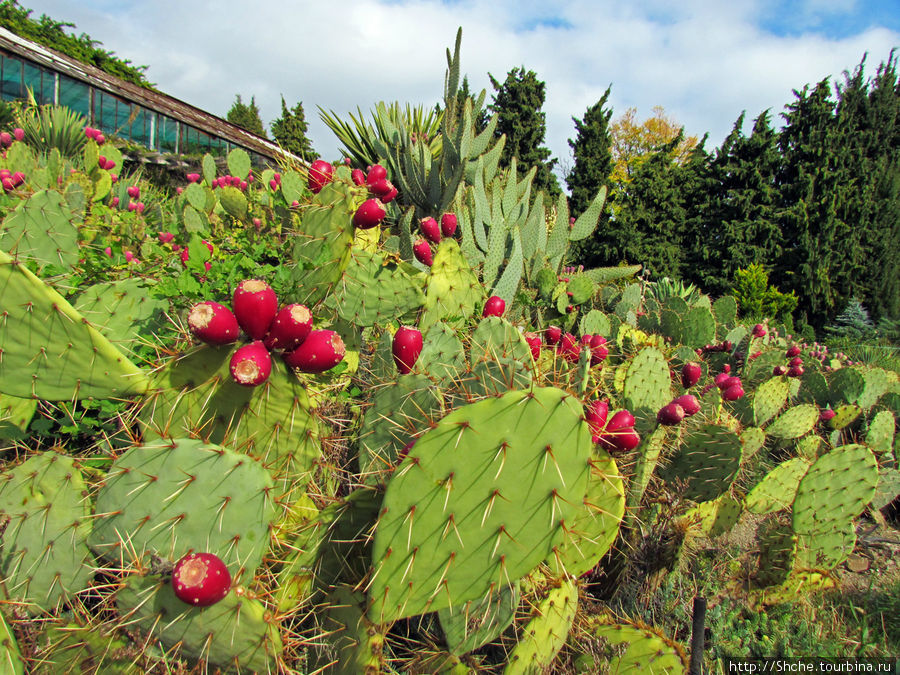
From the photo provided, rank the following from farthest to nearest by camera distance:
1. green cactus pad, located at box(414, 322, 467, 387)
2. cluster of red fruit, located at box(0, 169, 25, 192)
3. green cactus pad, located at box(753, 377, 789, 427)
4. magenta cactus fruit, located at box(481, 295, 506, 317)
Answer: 1. green cactus pad, located at box(753, 377, 789, 427)
2. cluster of red fruit, located at box(0, 169, 25, 192)
3. magenta cactus fruit, located at box(481, 295, 506, 317)
4. green cactus pad, located at box(414, 322, 467, 387)

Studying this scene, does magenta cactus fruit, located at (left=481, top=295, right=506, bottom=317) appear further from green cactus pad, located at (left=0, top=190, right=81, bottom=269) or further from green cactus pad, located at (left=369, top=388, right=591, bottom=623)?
green cactus pad, located at (left=0, top=190, right=81, bottom=269)

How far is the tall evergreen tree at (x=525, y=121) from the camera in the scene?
14.0 meters

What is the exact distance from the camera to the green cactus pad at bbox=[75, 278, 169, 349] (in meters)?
1.76

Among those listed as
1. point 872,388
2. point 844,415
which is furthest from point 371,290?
point 872,388

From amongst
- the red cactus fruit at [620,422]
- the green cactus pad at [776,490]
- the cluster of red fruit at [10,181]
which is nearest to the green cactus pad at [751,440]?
the green cactus pad at [776,490]

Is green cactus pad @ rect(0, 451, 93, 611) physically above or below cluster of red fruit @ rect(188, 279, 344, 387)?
below

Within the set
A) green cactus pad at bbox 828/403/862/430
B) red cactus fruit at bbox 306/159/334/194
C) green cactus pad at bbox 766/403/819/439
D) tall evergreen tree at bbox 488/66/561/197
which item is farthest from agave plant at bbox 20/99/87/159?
tall evergreen tree at bbox 488/66/561/197

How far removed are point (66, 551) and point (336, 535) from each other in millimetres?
644

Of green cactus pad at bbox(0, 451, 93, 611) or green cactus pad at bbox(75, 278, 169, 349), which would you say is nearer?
green cactus pad at bbox(0, 451, 93, 611)

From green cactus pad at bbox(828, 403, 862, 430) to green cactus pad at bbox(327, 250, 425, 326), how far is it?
10.4ft

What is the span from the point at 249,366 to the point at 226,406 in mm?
285

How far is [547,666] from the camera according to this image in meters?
1.40

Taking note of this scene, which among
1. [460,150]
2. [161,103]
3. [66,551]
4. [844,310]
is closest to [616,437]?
[66,551]

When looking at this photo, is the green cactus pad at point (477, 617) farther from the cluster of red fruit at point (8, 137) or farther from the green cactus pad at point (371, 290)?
the cluster of red fruit at point (8, 137)
